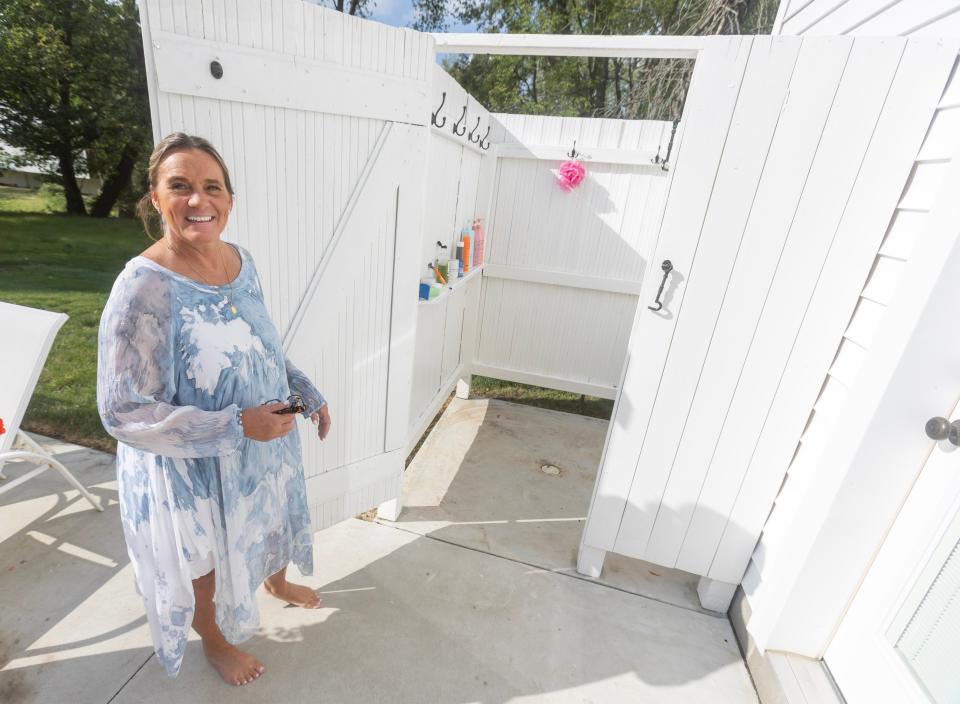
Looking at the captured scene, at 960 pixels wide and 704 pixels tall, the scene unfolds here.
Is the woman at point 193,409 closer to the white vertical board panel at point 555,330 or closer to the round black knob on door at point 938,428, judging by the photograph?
the round black knob on door at point 938,428

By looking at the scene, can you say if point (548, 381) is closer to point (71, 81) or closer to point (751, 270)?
point (751, 270)

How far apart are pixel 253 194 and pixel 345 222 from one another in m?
0.35

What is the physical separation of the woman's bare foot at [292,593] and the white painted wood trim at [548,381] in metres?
2.45

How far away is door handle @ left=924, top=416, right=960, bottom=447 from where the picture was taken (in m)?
1.29

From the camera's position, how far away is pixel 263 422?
118cm

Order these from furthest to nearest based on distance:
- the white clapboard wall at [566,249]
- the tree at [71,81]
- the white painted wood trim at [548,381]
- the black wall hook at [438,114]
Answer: the tree at [71,81]
the white painted wood trim at [548,381]
the white clapboard wall at [566,249]
the black wall hook at [438,114]

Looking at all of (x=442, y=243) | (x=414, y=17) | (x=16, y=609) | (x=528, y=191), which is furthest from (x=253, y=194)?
(x=414, y=17)

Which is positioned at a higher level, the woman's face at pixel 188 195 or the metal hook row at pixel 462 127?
the metal hook row at pixel 462 127

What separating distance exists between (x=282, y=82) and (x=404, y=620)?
2.05 metres

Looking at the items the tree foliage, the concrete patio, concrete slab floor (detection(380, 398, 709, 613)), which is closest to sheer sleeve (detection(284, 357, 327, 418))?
the concrete patio

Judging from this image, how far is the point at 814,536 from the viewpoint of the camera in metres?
1.59

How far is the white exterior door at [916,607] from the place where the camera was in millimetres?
1300

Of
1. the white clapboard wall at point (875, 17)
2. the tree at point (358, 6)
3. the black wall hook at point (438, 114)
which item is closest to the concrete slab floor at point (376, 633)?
the black wall hook at point (438, 114)

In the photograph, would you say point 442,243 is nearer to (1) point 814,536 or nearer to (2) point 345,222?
(2) point 345,222
